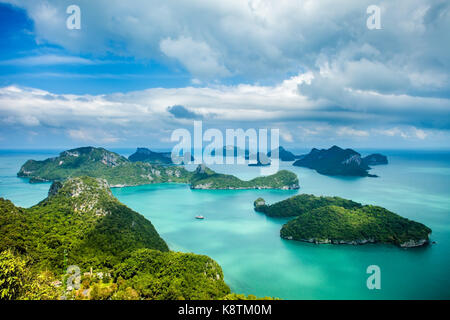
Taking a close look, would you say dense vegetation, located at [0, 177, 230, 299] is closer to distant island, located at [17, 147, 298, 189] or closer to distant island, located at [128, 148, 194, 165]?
distant island, located at [17, 147, 298, 189]

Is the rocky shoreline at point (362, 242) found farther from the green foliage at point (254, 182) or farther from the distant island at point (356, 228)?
the green foliage at point (254, 182)

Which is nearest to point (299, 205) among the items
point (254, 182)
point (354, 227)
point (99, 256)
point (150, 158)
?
point (354, 227)

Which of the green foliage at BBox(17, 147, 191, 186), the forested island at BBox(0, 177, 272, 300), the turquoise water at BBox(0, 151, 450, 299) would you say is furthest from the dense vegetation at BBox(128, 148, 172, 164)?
the forested island at BBox(0, 177, 272, 300)

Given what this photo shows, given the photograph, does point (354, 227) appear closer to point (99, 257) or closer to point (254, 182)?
point (99, 257)

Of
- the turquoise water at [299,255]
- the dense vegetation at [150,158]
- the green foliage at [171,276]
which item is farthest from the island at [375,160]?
the green foliage at [171,276]

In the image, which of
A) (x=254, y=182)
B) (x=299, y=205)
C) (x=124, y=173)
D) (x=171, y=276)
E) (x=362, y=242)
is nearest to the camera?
(x=171, y=276)
